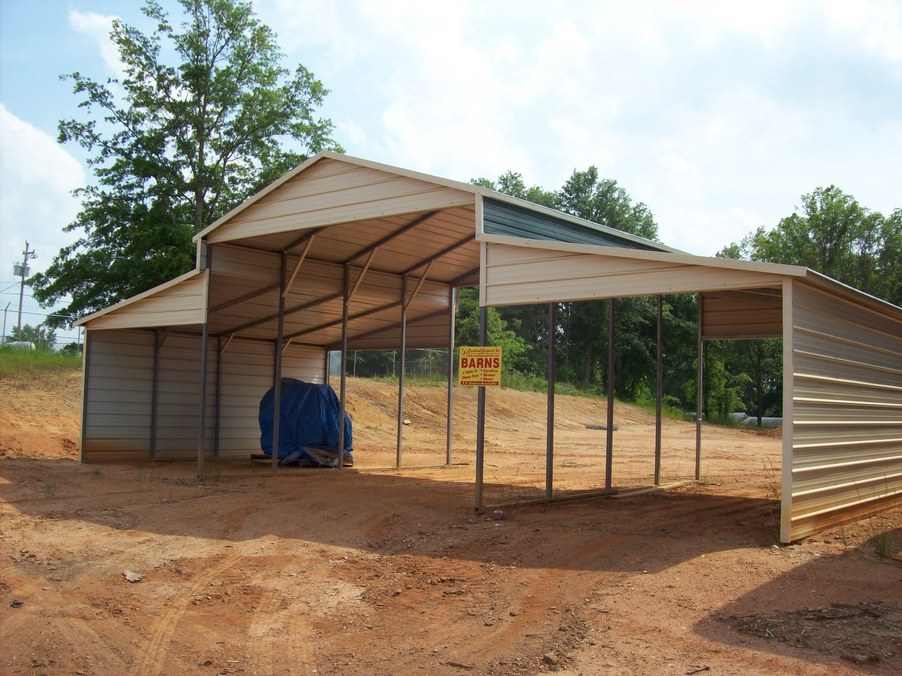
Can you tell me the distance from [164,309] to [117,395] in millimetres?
3314

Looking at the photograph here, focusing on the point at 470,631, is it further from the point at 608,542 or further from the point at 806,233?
the point at 806,233

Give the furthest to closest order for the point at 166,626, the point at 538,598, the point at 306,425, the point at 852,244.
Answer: the point at 852,244 → the point at 306,425 → the point at 538,598 → the point at 166,626

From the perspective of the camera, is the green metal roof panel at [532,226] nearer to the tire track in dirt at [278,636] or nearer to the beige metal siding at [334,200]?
the beige metal siding at [334,200]

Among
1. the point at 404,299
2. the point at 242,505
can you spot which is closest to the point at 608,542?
the point at 242,505

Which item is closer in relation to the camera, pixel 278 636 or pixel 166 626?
pixel 278 636

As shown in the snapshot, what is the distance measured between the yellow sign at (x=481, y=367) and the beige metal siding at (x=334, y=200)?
202 cm

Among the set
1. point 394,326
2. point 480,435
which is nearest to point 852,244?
point 394,326

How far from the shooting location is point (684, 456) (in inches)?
950

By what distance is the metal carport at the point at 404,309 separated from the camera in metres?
8.99

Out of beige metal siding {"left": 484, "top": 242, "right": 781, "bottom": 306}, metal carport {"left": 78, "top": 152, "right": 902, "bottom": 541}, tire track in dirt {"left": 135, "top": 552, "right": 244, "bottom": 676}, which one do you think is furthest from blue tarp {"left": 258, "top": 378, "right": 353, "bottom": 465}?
tire track in dirt {"left": 135, "top": 552, "right": 244, "bottom": 676}

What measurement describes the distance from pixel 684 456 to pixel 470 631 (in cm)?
1905

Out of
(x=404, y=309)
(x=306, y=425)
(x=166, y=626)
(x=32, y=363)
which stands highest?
(x=404, y=309)

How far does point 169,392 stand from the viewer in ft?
61.5

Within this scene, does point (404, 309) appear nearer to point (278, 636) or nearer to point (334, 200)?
point (334, 200)
